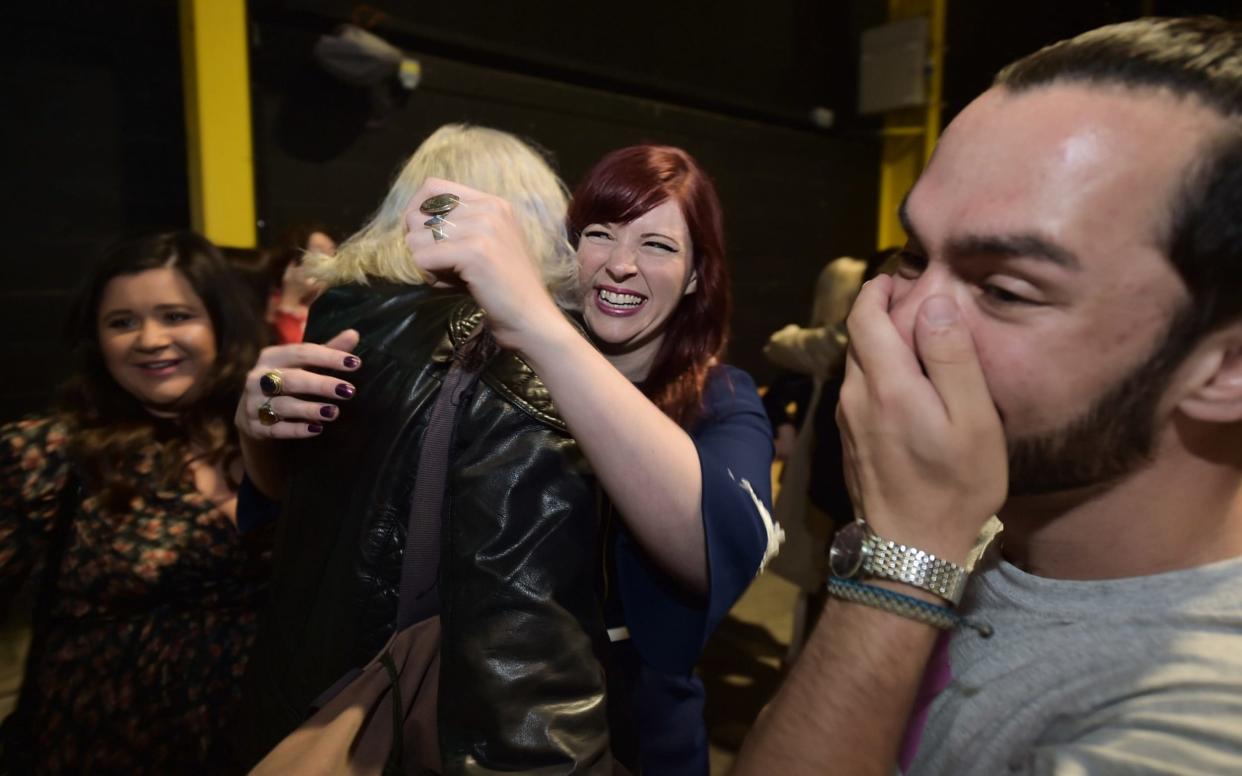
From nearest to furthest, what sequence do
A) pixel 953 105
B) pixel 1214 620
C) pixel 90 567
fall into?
pixel 1214 620 → pixel 90 567 → pixel 953 105

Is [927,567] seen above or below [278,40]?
below

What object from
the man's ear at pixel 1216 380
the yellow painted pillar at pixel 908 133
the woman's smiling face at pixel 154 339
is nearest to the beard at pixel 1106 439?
the man's ear at pixel 1216 380

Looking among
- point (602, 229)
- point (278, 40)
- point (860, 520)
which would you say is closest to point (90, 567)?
point (602, 229)

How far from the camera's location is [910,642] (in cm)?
69

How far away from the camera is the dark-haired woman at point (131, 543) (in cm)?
152

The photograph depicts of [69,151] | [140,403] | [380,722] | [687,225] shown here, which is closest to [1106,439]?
[380,722]

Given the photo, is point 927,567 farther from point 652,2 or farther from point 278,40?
point 652,2

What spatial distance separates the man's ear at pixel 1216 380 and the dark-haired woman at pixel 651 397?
1.83 ft

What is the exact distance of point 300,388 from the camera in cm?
104

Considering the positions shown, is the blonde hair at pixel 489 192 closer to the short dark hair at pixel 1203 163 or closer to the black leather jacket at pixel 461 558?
the black leather jacket at pixel 461 558

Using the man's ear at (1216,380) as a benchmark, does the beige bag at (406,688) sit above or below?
below

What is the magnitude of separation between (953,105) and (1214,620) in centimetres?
686

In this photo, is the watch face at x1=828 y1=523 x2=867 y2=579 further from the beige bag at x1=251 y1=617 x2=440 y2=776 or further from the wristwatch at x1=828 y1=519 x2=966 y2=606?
the beige bag at x1=251 y1=617 x2=440 y2=776

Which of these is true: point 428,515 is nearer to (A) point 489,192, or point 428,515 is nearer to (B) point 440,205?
(B) point 440,205
